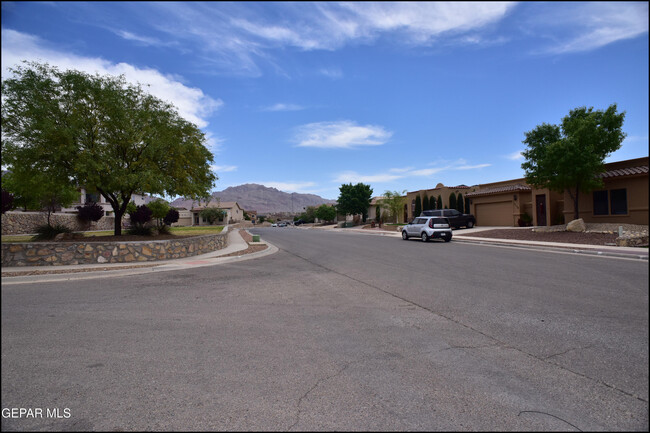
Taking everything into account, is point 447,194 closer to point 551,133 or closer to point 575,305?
point 551,133

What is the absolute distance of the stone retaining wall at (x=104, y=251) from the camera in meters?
8.25

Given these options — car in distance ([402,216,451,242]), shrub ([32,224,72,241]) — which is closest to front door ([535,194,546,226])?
car in distance ([402,216,451,242])

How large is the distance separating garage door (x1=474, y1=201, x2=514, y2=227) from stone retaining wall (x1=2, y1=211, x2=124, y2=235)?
33.3m

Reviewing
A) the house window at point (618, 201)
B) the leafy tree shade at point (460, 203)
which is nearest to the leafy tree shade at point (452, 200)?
the leafy tree shade at point (460, 203)

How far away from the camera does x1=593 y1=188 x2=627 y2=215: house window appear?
202 centimetres

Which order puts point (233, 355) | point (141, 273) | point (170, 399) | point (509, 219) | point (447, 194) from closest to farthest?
point (170, 399)
point (233, 355)
point (141, 273)
point (509, 219)
point (447, 194)

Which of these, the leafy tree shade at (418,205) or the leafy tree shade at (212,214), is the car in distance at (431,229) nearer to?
the leafy tree shade at (418,205)

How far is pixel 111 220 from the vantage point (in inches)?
1521

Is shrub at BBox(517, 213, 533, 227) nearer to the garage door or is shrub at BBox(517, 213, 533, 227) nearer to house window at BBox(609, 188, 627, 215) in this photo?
the garage door

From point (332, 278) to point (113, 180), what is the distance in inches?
333

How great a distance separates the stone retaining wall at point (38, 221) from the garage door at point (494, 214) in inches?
1309

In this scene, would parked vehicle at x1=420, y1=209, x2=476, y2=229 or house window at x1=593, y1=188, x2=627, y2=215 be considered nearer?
house window at x1=593, y1=188, x2=627, y2=215

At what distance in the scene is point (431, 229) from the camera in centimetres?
2289

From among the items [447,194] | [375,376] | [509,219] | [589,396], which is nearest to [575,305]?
[589,396]
